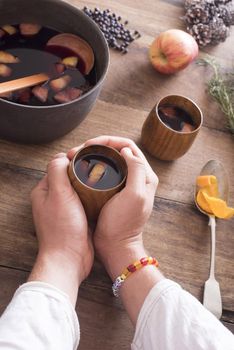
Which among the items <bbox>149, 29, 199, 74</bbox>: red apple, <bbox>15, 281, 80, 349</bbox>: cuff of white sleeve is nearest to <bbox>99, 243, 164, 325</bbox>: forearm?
<bbox>15, 281, 80, 349</bbox>: cuff of white sleeve

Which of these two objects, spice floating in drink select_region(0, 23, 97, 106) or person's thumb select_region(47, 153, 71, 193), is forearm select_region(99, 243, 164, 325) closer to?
person's thumb select_region(47, 153, 71, 193)

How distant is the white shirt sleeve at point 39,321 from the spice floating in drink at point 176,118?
0.42m

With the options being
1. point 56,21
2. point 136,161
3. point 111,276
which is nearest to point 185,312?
point 111,276

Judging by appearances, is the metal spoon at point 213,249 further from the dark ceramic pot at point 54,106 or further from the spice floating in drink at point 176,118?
the dark ceramic pot at point 54,106

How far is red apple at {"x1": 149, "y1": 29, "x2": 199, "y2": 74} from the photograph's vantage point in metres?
1.09

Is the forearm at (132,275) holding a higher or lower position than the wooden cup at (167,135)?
lower

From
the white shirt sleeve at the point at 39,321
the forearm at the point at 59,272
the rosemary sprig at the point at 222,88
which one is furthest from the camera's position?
the rosemary sprig at the point at 222,88

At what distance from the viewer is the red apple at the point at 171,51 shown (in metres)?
1.09

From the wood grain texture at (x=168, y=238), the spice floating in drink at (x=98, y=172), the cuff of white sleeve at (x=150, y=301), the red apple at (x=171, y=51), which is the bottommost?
the wood grain texture at (x=168, y=238)

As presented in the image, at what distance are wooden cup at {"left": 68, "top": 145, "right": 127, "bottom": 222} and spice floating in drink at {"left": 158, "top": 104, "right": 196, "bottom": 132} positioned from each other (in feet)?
0.58

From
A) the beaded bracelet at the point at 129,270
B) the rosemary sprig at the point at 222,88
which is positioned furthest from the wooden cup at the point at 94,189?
the rosemary sprig at the point at 222,88

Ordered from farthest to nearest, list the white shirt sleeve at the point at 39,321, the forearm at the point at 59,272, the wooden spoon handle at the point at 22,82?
the wooden spoon handle at the point at 22,82 < the forearm at the point at 59,272 < the white shirt sleeve at the point at 39,321

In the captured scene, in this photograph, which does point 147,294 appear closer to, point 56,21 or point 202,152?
point 202,152

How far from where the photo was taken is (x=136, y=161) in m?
0.85
